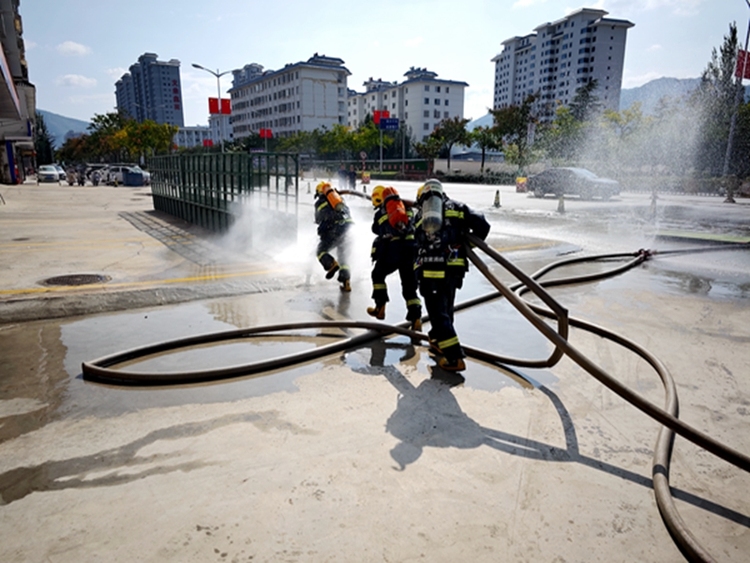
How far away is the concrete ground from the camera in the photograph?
2.24 meters

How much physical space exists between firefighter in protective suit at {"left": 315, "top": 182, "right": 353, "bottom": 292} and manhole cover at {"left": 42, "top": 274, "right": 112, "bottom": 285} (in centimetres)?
328

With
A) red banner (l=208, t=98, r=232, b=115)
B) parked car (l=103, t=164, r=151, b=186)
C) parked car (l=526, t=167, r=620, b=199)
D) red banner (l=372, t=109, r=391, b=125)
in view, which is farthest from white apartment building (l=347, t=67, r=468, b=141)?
parked car (l=526, t=167, r=620, b=199)

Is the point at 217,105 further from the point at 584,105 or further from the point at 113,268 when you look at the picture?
the point at 113,268

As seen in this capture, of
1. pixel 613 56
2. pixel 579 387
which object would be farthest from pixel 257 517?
pixel 613 56

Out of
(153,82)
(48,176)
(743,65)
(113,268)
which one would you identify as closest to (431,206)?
(113,268)

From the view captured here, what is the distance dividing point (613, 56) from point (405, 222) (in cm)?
12976

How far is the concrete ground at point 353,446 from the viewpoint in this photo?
224 centimetres

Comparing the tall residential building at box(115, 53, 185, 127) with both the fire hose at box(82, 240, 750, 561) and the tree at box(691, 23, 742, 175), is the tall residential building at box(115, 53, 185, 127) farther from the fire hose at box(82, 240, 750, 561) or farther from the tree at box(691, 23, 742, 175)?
the fire hose at box(82, 240, 750, 561)

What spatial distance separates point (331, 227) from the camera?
6.67m

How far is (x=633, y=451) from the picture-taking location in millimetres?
2994

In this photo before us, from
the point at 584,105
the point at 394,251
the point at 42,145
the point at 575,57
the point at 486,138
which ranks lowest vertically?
the point at 394,251

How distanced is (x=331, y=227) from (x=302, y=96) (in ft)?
314

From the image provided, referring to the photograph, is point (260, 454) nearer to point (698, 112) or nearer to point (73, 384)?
point (73, 384)

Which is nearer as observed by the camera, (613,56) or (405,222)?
(405,222)
